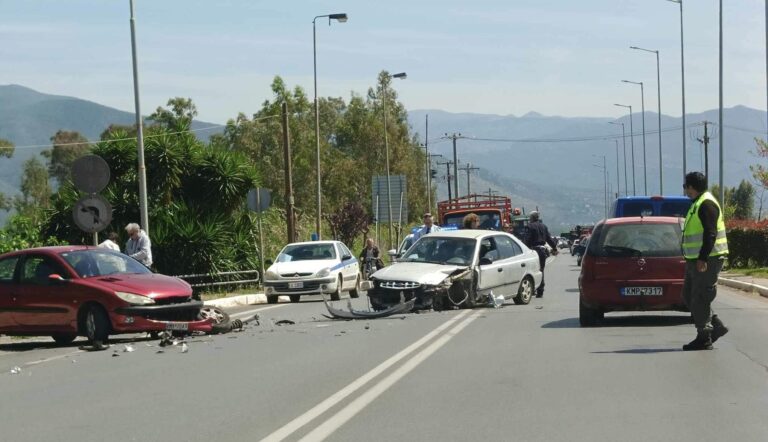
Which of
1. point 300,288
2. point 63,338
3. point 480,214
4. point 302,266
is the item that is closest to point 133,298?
point 63,338

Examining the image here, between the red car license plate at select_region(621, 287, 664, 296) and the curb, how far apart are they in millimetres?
8831

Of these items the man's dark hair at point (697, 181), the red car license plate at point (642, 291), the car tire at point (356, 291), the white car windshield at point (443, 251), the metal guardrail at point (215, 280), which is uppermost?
the man's dark hair at point (697, 181)

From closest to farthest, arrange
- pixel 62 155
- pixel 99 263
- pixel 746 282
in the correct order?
pixel 99 263 → pixel 746 282 → pixel 62 155

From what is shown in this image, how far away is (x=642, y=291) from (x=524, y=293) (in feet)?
22.4

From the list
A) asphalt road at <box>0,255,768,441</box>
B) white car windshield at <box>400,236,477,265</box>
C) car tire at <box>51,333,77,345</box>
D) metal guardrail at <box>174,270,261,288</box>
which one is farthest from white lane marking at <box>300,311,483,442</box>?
metal guardrail at <box>174,270,261,288</box>

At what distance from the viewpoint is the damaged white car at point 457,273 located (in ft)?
69.2

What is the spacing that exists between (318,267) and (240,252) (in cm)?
618

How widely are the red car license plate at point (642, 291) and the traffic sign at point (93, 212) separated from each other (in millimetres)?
8881

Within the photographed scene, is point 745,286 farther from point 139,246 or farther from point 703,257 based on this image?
point 703,257

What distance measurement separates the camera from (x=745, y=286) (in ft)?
92.5

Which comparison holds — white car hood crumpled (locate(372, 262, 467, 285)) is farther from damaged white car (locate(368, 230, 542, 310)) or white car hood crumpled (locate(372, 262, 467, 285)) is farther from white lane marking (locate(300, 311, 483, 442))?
Result: white lane marking (locate(300, 311, 483, 442))

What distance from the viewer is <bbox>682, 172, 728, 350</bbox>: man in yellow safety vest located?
1353 cm

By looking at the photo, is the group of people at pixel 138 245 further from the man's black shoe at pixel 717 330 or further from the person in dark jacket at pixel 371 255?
the person in dark jacket at pixel 371 255

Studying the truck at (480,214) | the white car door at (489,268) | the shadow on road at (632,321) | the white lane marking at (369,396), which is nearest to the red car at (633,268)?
the shadow on road at (632,321)
